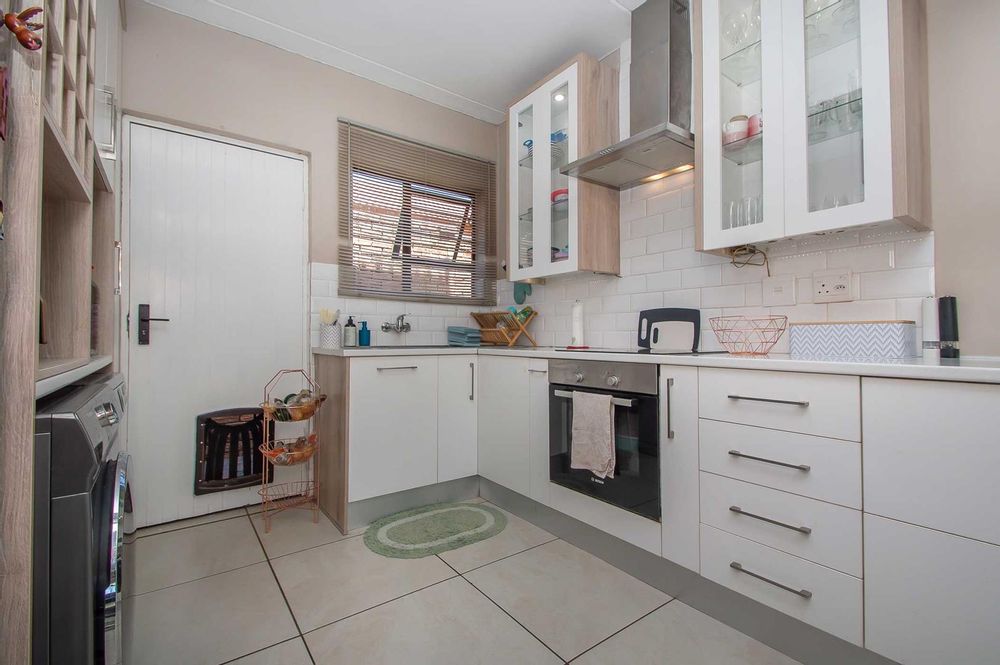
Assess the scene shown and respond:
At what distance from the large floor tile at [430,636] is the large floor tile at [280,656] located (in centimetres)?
3

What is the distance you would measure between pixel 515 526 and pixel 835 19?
263 centimetres

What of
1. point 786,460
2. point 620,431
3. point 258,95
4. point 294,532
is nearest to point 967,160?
point 786,460

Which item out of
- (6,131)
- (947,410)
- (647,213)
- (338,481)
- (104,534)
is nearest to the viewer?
(6,131)

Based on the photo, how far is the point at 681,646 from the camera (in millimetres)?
1554

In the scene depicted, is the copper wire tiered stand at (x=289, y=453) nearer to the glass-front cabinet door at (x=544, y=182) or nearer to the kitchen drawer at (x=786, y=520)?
the glass-front cabinet door at (x=544, y=182)

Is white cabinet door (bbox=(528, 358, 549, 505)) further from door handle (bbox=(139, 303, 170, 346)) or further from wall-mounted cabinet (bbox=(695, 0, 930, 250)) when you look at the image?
door handle (bbox=(139, 303, 170, 346))

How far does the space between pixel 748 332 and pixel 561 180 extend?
1429 millimetres

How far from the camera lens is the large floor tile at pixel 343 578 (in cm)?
177

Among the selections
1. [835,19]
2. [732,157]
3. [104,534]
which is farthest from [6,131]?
[835,19]

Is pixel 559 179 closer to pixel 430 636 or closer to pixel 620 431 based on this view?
pixel 620 431

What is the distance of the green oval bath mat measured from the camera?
224 cm

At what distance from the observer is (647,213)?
270cm

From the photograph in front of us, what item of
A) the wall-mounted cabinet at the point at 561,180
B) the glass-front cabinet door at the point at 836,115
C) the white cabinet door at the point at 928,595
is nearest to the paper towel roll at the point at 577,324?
the wall-mounted cabinet at the point at 561,180

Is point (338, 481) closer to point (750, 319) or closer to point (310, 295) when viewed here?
point (310, 295)
